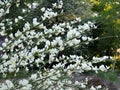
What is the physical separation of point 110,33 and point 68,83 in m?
10.4

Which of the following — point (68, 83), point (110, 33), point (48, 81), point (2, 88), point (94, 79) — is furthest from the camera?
point (110, 33)

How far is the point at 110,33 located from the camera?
45.2 ft

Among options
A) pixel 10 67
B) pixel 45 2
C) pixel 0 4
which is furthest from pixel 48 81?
pixel 45 2

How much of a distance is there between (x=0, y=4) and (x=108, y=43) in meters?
11.1

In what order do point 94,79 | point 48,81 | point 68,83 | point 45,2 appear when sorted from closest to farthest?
1. point 48,81
2. point 68,83
3. point 94,79
4. point 45,2

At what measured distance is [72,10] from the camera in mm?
13000

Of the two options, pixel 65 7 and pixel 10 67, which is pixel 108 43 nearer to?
pixel 65 7

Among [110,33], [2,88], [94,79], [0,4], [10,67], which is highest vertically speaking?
[110,33]

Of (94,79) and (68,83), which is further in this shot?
(94,79)

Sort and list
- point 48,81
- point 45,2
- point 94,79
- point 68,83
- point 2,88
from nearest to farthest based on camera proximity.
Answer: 1. point 2,88
2. point 48,81
3. point 68,83
4. point 94,79
5. point 45,2

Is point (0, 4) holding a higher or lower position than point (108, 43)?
lower

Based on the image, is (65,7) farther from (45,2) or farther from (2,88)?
(2,88)

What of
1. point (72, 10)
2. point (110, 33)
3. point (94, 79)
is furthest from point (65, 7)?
point (94, 79)

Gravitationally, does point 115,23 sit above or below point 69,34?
above
